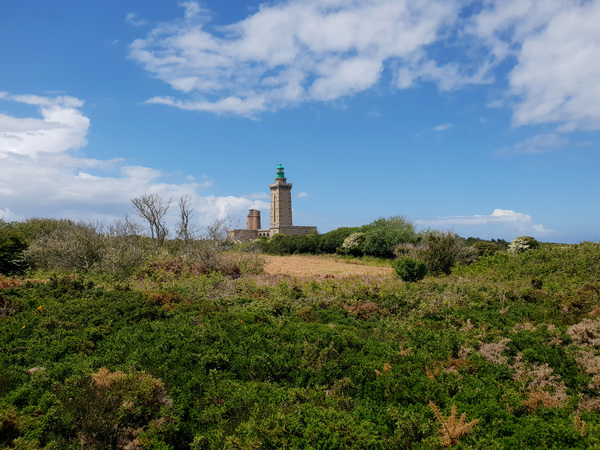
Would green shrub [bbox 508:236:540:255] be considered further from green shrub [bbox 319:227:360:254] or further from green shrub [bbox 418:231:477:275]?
green shrub [bbox 319:227:360:254]

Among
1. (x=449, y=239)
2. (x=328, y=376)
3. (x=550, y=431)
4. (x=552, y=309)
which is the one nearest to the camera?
(x=550, y=431)

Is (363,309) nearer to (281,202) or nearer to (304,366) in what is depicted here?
(304,366)

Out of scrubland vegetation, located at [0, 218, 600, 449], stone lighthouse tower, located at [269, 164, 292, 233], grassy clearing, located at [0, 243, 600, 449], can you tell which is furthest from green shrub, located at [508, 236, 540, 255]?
stone lighthouse tower, located at [269, 164, 292, 233]

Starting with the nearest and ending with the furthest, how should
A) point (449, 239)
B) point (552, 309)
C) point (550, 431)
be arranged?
point (550, 431)
point (552, 309)
point (449, 239)

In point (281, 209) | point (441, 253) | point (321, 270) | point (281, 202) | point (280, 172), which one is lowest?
point (321, 270)

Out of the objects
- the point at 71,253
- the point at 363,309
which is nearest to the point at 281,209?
the point at 71,253

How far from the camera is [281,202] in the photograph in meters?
60.2

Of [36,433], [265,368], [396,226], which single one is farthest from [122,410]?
[396,226]

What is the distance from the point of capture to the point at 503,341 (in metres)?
6.78

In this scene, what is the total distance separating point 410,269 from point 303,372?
31.0 ft

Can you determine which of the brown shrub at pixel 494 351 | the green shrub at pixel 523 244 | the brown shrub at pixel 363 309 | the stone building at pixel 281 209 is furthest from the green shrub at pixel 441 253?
the stone building at pixel 281 209

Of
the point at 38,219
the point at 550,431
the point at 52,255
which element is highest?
the point at 38,219

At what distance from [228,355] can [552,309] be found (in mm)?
7311

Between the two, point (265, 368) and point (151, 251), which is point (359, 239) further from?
point (265, 368)
